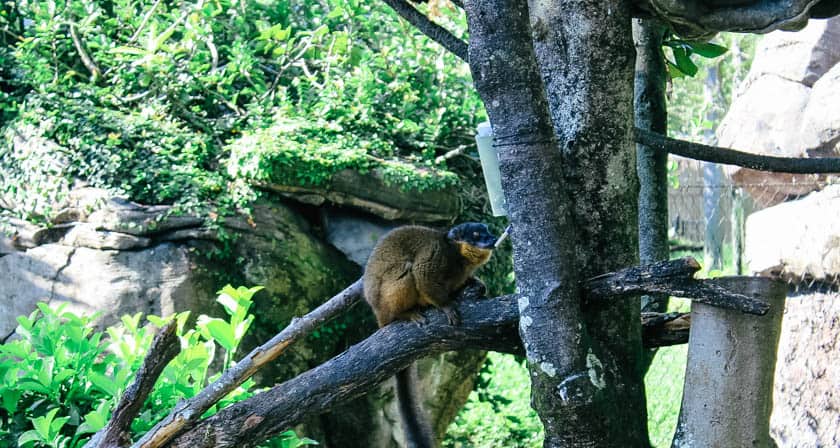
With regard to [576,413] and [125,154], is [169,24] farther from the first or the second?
[576,413]

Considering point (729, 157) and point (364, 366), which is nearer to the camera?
point (364, 366)

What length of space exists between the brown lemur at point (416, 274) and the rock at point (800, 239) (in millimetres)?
3326

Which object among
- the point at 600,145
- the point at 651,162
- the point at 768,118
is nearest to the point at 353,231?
the point at 651,162

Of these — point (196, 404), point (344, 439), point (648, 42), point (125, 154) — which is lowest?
point (344, 439)

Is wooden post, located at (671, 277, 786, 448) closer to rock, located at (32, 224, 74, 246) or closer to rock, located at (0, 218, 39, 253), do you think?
rock, located at (32, 224, 74, 246)

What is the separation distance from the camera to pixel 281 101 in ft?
21.0

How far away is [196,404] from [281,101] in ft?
13.2

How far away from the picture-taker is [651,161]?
3.55 m

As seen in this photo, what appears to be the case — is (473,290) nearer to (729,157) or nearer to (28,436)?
(729,157)

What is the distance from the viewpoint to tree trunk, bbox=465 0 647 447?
2150mm

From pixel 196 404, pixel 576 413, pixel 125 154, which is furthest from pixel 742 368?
pixel 125 154

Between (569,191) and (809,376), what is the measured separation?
14.5ft

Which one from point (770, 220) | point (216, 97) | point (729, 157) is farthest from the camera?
point (770, 220)

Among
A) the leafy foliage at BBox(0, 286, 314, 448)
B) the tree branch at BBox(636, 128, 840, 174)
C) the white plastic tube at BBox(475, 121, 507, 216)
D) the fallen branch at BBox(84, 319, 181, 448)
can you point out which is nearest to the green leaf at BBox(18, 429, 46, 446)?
the leafy foliage at BBox(0, 286, 314, 448)
